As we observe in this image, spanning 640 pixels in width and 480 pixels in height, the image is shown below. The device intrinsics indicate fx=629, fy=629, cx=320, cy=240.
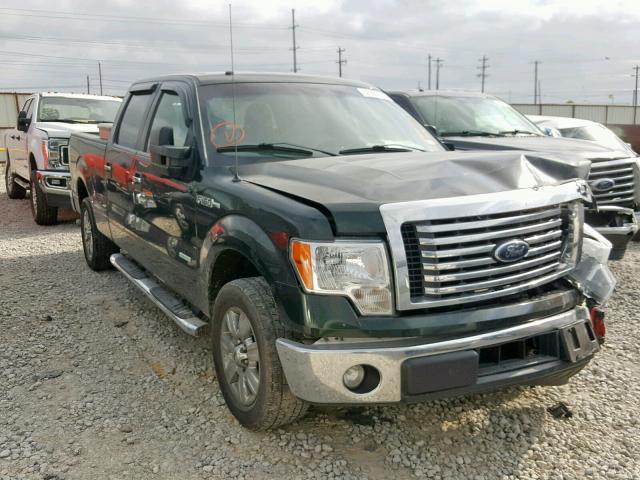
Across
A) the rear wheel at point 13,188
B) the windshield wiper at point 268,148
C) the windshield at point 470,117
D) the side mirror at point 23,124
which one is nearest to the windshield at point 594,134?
the windshield at point 470,117

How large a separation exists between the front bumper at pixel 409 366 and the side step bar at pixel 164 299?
1.15 meters

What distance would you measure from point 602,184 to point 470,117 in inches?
75.4

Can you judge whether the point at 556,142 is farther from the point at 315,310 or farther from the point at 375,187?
the point at 315,310

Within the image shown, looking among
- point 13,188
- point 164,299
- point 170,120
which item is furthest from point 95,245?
point 13,188

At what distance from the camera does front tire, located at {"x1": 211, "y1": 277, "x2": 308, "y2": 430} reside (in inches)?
113

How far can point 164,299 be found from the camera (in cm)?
430

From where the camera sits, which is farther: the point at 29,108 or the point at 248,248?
the point at 29,108

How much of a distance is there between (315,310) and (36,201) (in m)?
7.69

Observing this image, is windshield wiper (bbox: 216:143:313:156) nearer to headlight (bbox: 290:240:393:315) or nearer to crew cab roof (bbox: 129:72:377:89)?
crew cab roof (bbox: 129:72:377:89)

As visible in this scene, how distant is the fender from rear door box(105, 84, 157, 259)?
1.18m

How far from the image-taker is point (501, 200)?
2787 mm

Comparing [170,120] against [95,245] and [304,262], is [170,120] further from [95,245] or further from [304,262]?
[95,245]

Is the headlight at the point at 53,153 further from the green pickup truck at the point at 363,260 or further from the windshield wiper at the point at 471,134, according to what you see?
the green pickup truck at the point at 363,260

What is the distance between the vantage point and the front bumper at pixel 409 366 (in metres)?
2.59
